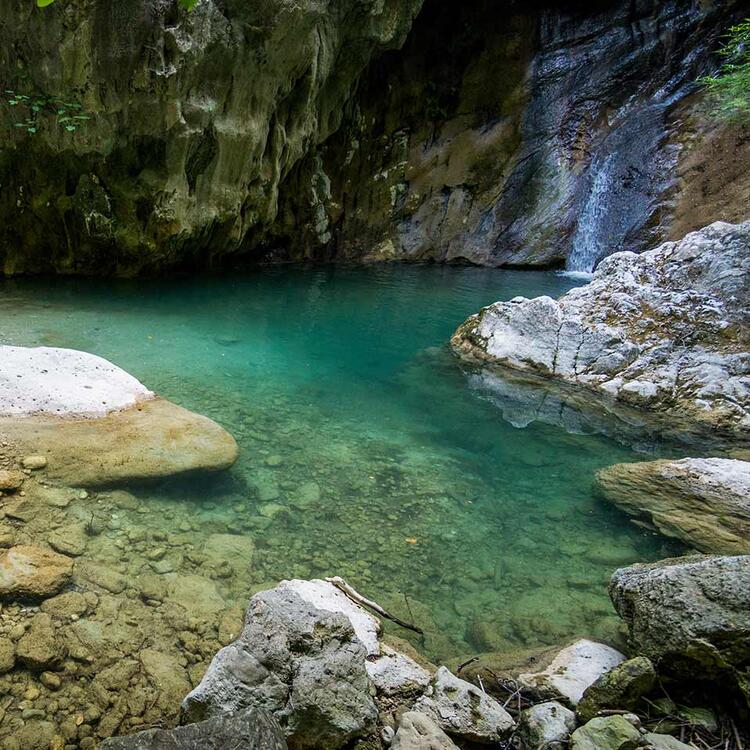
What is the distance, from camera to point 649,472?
4316 millimetres

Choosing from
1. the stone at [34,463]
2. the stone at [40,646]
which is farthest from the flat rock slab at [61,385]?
the stone at [40,646]

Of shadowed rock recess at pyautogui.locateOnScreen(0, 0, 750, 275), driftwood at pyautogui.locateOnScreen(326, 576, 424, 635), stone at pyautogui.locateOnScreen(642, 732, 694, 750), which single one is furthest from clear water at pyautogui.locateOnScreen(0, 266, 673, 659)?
shadowed rock recess at pyautogui.locateOnScreen(0, 0, 750, 275)

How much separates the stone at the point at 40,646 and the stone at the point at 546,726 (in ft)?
6.05

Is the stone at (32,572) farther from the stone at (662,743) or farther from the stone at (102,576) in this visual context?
the stone at (662,743)

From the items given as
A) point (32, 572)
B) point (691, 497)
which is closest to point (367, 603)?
point (32, 572)

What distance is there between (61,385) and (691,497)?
4.99 metres

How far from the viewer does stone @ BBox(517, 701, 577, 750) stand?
1.76m

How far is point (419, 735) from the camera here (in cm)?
176

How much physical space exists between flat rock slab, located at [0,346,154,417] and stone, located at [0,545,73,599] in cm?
152

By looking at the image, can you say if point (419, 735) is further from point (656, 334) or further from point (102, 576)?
point (656, 334)

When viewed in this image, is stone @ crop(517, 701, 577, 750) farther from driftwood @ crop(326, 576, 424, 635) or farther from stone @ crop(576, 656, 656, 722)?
driftwood @ crop(326, 576, 424, 635)

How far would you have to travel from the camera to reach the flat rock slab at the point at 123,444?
3.45 meters

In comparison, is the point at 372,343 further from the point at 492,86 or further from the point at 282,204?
the point at 492,86

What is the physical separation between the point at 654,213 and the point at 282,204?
36.4ft
